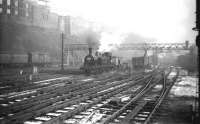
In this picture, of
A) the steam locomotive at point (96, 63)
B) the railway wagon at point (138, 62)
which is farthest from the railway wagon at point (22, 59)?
the railway wagon at point (138, 62)

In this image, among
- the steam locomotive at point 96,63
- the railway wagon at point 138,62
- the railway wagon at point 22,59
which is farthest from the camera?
the railway wagon at point 138,62

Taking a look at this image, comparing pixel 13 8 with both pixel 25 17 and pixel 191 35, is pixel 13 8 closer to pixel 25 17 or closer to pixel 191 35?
pixel 25 17

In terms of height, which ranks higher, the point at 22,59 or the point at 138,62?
the point at 22,59

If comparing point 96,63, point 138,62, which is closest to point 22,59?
point 96,63

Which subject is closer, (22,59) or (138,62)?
(22,59)

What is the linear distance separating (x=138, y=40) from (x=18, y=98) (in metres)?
72.5

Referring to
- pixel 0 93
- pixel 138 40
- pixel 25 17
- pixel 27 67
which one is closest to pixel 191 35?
pixel 138 40

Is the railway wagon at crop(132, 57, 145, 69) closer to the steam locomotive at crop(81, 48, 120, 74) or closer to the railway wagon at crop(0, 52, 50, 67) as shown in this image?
the steam locomotive at crop(81, 48, 120, 74)

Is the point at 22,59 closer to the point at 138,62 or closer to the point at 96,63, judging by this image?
the point at 96,63

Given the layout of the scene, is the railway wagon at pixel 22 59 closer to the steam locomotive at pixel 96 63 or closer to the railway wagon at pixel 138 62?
the steam locomotive at pixel 96 63

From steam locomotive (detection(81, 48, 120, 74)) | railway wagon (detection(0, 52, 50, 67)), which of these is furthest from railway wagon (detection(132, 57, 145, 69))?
railway wagon (detection(0, 52, 50, 67))

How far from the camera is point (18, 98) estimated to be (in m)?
12.3

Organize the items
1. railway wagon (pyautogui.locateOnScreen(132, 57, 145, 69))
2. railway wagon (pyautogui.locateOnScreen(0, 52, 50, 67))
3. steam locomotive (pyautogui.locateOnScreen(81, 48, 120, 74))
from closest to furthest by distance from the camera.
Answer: steam locomotive (pyautogui.locateOnScreen(81, 48, 120, 74)), railway wagon (pyautogui.locateOnScreen(0, 52, 50, 67)), railway wagon (pyautogui.locateOnScreen(132, 57, 145, 69))

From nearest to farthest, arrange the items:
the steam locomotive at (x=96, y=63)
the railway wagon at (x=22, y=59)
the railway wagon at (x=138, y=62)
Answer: the steam locomotive at (x=96, y=63), the railway wagon at (x=22, y=59), the railway wagon at (x=138, y=62)
